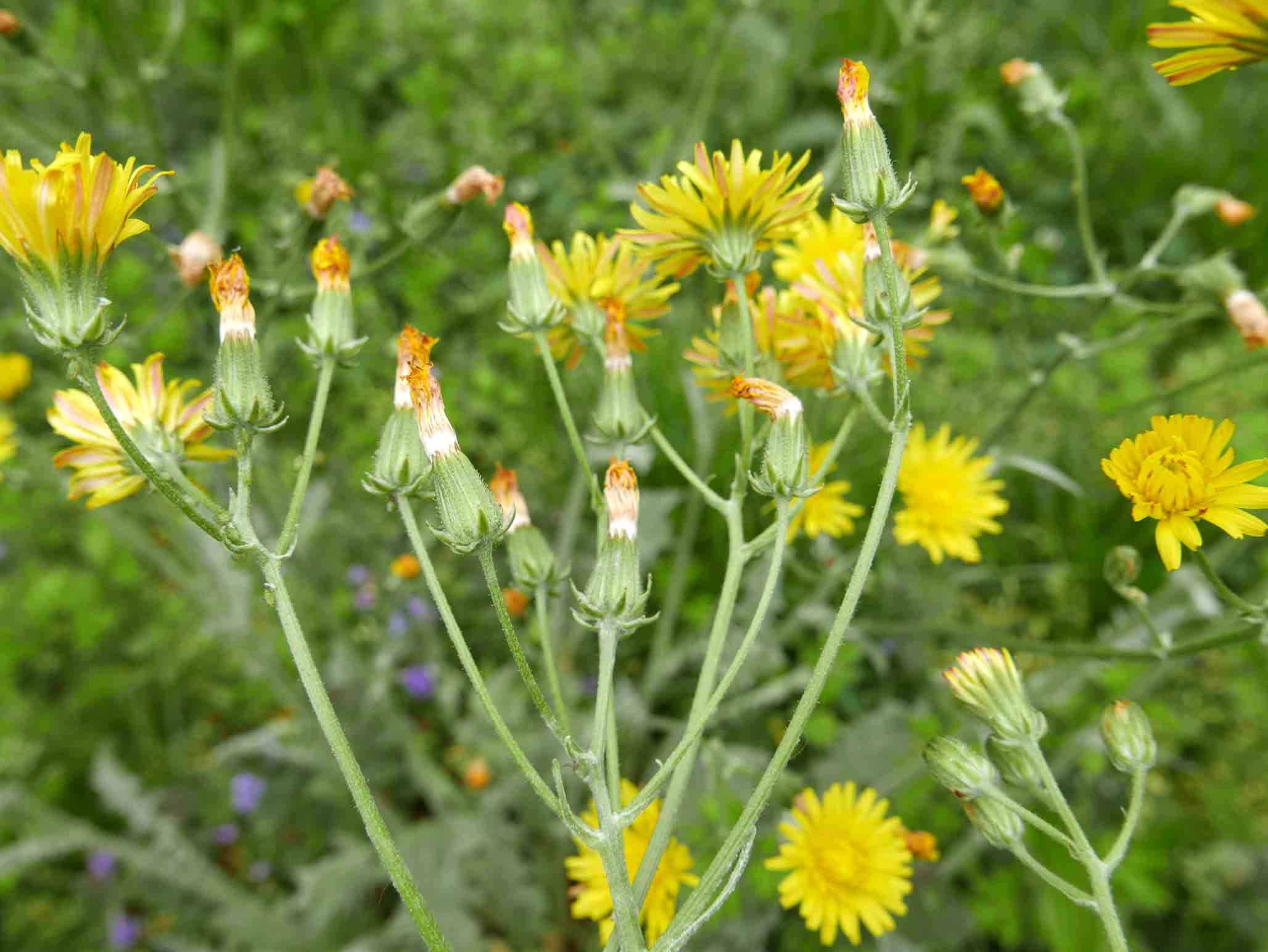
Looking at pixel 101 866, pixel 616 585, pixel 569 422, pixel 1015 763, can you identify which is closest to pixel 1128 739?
pixel 1015 763

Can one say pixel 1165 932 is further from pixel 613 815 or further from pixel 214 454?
pixel 214 454

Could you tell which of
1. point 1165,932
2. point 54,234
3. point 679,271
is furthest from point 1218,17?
point 1165,932

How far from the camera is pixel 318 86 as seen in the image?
11.5 ft

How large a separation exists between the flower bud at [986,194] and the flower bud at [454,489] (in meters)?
0.89

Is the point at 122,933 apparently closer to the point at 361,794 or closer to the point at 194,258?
the point at 194,258

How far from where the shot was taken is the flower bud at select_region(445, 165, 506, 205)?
136 centimetres

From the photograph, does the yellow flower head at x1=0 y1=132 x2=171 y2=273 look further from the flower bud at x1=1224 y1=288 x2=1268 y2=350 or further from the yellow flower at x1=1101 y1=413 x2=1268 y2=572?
the flower bud at x1=1224 y1=288 x2=1268 y2=350

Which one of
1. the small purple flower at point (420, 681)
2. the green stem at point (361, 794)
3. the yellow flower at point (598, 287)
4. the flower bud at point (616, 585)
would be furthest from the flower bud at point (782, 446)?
the small purple flower at point (420, 681)

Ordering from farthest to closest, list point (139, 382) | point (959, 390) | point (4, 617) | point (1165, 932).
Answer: point (959, 390) < point (4, 617) < point (1165, 932) < point (139, 382)

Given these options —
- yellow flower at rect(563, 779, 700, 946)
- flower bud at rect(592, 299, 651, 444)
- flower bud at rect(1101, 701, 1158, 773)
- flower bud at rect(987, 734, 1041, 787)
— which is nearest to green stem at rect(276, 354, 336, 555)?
flower bud at rect(592, 299, 651, 444)

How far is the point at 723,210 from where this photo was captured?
1.06 meters

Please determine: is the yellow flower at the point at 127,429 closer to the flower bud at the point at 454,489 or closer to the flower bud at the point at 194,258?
the flower bud at the point at 454,489

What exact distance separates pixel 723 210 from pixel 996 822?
732 mm

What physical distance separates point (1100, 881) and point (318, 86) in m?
3.57
